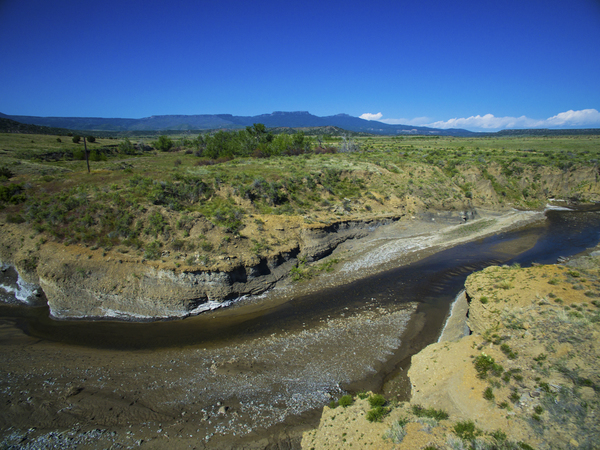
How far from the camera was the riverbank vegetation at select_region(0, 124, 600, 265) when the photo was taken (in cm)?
2255

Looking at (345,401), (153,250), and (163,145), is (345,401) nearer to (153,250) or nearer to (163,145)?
(153,250)

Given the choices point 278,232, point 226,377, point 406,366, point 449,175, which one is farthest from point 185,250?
point 449,175

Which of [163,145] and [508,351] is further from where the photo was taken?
[163,145]

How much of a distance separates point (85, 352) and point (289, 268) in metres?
14.6

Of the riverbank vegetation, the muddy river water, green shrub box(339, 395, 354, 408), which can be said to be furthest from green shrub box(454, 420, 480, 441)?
the riverbank vegetation

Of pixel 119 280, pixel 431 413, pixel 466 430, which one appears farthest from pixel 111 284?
pixel 466 430

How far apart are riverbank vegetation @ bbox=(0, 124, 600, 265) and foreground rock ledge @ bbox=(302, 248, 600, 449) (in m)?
14.8

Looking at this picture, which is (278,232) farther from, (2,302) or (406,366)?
(2,302)

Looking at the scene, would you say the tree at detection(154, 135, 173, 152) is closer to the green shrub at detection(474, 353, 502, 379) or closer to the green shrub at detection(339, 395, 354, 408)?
the green shrub at detection(339, 395, 354, 408)

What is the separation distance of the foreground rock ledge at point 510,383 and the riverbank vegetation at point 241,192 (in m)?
14.8

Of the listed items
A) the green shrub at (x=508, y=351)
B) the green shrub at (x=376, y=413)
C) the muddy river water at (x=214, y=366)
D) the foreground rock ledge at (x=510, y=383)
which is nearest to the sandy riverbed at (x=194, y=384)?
the muddy river water at (x=214, y=366)

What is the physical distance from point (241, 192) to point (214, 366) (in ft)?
59.4

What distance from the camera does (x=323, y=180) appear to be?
120 feet

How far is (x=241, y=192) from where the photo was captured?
28.8m
